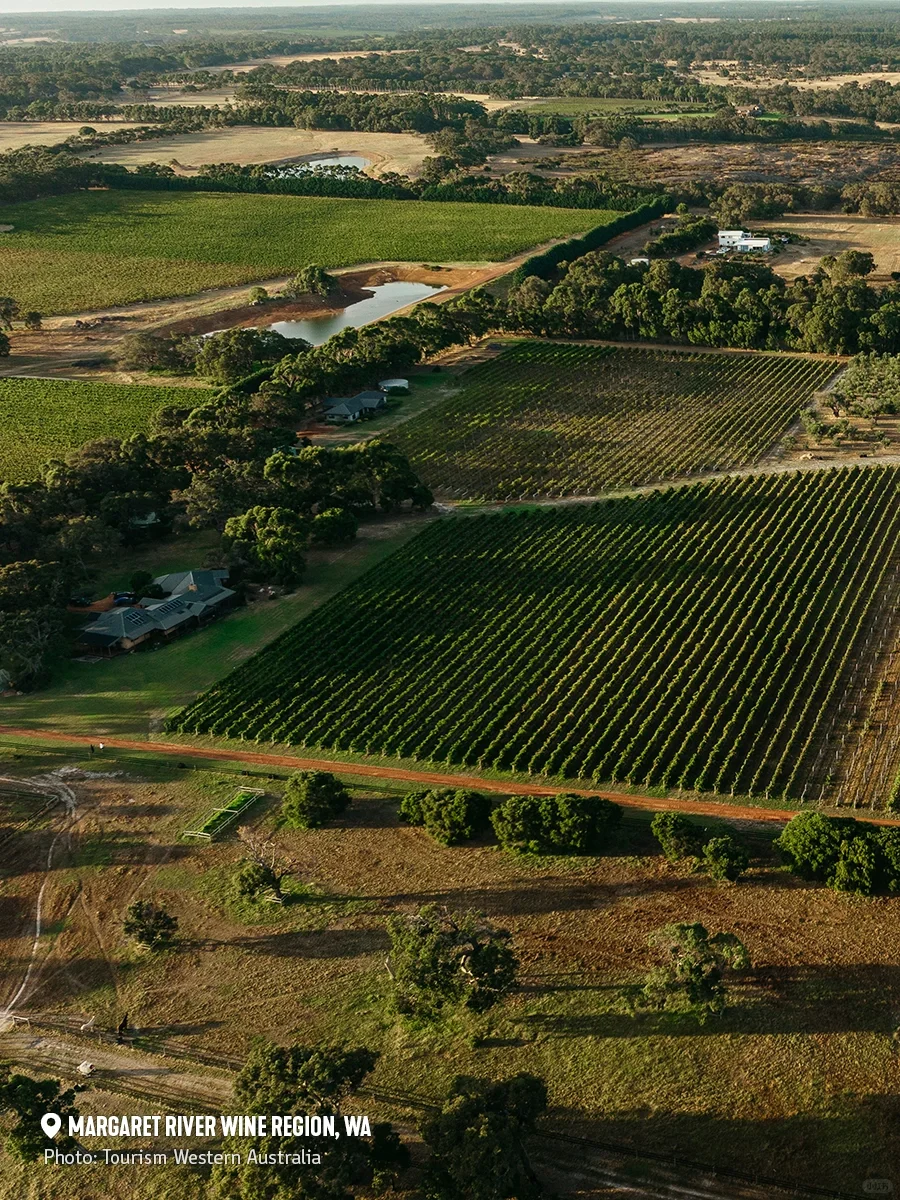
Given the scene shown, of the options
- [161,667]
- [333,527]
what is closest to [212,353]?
[333,527]

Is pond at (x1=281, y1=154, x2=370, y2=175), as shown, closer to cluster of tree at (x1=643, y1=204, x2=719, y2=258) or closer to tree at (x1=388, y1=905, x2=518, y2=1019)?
cluster of tree at (x1=643, y1=204, x2=719, y2=258)

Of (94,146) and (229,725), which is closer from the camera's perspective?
(229,725)

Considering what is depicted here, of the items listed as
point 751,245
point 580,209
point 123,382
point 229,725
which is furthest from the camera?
point 580,209

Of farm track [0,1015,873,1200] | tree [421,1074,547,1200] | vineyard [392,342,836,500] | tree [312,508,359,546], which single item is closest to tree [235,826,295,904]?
farm track [0,1015,873,1200]

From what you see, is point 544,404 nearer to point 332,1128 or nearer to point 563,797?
point 563,797

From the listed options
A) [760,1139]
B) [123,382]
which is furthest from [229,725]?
[123,382]

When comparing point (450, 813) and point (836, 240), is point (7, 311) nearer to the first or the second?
point (450, 813)
